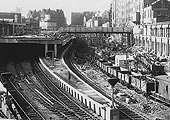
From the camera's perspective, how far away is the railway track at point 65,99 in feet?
68.3

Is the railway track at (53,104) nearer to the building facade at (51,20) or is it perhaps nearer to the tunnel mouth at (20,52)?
the tunnel mouth at (20,52)

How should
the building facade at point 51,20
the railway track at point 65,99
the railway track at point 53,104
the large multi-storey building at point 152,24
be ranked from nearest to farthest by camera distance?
the railway track at point 65,99 → the railway track at point 53,104 → the large multi-storey building at point 152,24 → the building facade at point 51,20

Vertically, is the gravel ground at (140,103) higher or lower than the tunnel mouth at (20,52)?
lower

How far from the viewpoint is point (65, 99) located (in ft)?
84.8

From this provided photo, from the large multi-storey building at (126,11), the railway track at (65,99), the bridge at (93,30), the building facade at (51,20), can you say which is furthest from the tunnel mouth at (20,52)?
the building facade at (51,20)

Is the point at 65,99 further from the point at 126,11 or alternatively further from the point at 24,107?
the point at 126,11

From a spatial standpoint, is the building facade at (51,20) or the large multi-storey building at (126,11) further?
the building facade at (51,20)

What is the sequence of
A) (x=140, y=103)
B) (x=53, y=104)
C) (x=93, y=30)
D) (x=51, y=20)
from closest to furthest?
(x=53, y=104)
(x=140, y=103)
(x=93, y=30)
(x=51, y=20)

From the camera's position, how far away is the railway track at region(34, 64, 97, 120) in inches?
820

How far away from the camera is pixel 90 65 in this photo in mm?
45906

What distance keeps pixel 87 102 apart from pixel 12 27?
2781 inches

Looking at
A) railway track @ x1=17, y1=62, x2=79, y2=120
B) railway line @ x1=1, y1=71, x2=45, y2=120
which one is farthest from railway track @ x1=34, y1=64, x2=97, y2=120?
railway line @ x1=1, y1=71, x2=45, y2=120

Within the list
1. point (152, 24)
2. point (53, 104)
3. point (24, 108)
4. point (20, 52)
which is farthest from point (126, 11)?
point (24, 108)

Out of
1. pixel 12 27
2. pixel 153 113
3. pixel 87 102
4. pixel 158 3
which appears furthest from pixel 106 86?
pixel 12 27
